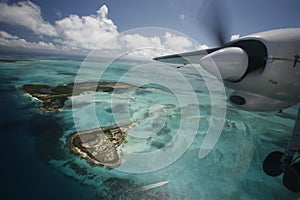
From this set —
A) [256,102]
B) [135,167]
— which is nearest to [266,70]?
[256,102]

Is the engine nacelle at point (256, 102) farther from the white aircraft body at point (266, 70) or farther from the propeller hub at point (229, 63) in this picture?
the propeller hub at point (229, 63)

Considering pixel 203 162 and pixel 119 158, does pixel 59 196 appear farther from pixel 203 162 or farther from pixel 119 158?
pixel 203 162

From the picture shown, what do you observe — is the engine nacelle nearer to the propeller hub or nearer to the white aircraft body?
the white aircraft body

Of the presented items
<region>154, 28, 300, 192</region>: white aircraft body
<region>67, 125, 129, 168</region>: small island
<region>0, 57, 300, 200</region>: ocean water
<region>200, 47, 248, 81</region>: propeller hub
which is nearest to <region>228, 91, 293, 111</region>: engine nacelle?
<region>154, 28, 300, 192</region>: white aircraft body

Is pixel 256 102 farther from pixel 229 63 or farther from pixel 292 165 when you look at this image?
pixel 292 165

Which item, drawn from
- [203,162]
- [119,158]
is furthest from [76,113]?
[203,162]

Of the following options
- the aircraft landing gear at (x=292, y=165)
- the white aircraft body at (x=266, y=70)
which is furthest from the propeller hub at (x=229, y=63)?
the aircraft landing gear at (x=292, y=165)
